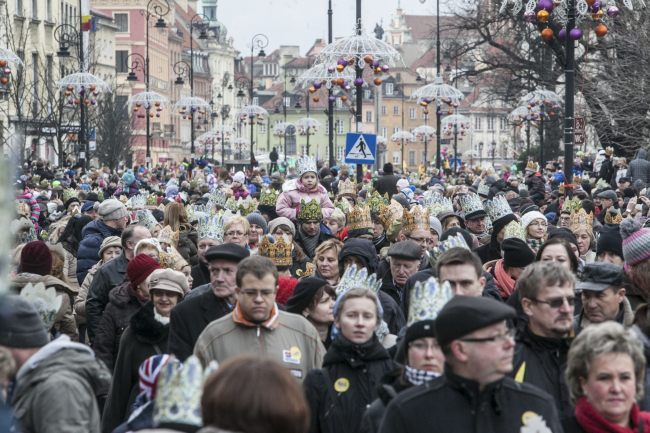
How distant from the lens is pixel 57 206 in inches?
981

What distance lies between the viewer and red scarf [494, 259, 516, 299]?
34.6 feet

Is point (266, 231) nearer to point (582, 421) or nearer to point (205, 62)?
point (582, 421)

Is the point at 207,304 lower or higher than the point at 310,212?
lower

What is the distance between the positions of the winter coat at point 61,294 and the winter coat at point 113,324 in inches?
8.4

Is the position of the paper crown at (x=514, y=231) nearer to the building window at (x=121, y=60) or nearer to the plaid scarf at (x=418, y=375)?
the plaid scarf at (x=418, y=375)

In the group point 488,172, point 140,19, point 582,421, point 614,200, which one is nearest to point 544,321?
point 582,421

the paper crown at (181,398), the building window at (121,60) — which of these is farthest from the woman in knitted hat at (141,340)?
the building window at (121,60)

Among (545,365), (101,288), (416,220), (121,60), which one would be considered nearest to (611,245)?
(416,220)

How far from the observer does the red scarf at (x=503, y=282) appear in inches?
415

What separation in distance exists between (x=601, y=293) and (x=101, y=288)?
479cm

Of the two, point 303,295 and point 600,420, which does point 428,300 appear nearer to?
point 600,420

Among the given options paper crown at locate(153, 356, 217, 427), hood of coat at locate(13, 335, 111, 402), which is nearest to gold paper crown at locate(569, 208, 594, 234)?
hood of coat at locate(13, 335, 111, 402)

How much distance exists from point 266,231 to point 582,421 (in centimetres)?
933

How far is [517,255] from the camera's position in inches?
420
